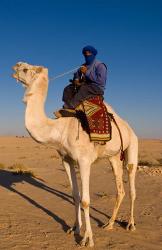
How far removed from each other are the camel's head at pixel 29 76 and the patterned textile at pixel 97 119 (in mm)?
895

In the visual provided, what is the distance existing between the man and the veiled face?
854 mm

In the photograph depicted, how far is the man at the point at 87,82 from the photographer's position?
7297 mm

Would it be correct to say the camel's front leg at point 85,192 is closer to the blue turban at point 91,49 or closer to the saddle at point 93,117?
the saddle at point 93,117

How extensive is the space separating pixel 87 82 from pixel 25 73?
1224mm

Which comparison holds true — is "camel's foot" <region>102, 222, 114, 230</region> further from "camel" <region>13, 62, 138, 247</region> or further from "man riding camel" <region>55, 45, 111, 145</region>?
"man riding camel" <region>55, 45, 111, 145</region>

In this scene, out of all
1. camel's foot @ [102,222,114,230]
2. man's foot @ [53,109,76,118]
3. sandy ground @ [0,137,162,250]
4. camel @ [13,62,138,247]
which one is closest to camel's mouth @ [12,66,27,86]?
camel @ [13,62,138,247]

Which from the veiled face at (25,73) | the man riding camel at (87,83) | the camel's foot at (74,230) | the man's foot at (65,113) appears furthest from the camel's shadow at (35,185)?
the veiled face at (25,73)

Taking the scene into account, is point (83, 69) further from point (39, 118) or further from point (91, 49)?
point (39, 118)

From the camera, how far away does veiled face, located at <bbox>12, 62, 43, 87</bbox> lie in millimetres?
6840

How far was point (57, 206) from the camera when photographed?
10.4 metres

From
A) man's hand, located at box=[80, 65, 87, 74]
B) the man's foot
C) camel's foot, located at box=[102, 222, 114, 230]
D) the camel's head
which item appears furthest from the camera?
camel's foot, located at box=[102, 222, 114, 230]

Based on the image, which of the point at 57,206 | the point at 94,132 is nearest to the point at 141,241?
the point at 94,132

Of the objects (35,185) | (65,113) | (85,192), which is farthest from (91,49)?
(35,185)

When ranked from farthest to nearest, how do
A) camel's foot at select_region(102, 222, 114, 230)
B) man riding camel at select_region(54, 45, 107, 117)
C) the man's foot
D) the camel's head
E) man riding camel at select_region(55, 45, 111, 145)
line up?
camel's foot at select_region(102, 222, 114, 230) < man riding camel at select_region(54, 45, 107, 117) < the man's foot < man riding camel at select_region(55, 45, 111, 145) < the camel's head
